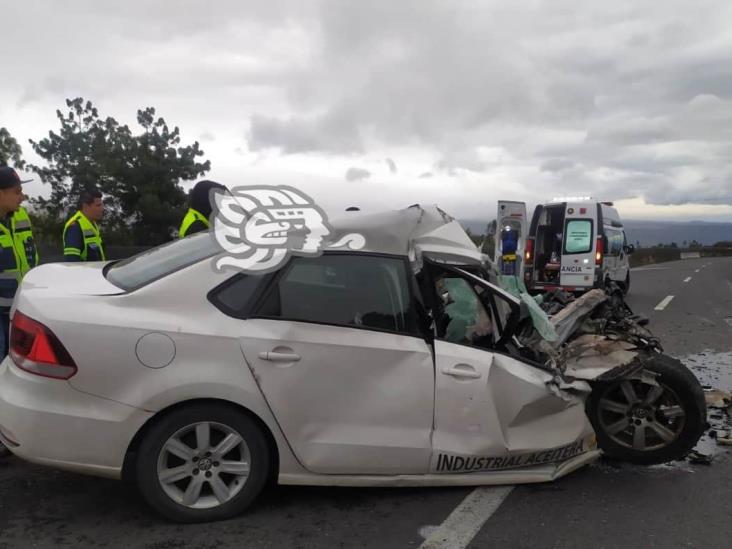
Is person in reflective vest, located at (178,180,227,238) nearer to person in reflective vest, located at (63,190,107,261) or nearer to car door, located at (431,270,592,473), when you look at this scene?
person in reflective vest, located at (63,190,107,261)

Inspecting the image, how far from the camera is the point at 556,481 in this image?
3.74 metres

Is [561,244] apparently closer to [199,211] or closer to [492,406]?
[199,211]

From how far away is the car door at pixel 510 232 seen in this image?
13.3 metres

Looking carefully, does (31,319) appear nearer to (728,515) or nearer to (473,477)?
(473,477)

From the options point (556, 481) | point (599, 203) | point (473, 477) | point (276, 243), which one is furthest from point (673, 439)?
point (599, 203)

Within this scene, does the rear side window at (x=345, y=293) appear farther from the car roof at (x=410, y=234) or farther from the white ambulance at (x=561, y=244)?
the white ambulance at (x=561, y=244)

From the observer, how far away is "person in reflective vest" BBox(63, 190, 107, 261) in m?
5.14

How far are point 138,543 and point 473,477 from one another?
68.5 inches

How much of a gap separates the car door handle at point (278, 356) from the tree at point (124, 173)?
68.2 feet

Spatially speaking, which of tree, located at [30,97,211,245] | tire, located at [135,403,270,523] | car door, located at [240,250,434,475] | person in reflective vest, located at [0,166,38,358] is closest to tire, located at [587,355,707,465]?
car door, located at [240,250,434,475]

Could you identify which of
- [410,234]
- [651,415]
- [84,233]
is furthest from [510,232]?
[410,234]

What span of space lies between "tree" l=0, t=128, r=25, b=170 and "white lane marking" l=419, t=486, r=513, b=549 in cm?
2586

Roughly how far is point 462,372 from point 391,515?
0.84 metres

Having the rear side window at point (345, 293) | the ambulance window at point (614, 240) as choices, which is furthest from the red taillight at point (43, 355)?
the ambulance window at point (614, 240)
